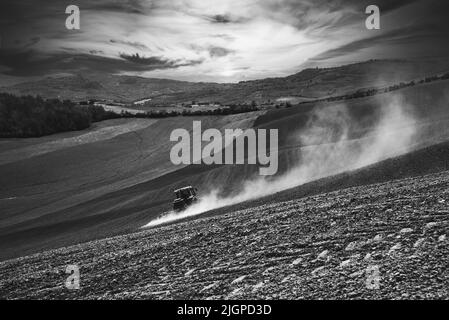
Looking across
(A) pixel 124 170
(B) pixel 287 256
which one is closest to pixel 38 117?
(A) pixel 124 170

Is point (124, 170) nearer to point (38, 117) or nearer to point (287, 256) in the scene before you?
point (38, 117)

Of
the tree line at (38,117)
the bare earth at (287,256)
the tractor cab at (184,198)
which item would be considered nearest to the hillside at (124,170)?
the tractor cab at (184,198)

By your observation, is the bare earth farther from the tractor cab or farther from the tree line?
the tree line

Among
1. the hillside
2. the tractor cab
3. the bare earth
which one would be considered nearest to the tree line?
the hillside

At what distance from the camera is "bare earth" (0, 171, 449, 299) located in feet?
40.5

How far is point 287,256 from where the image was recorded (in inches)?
615

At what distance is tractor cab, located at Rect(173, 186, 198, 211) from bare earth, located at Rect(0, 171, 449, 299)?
11481 mm

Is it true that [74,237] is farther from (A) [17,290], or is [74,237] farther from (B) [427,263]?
(B) [427,263]

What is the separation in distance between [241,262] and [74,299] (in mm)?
5837

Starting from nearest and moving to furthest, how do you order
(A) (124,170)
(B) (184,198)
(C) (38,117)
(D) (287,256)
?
1. (D) (287,256)
2. (B) (184,198)
3. (A) (124,170)
4. (C) (38,117)

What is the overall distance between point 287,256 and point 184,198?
79.7ft

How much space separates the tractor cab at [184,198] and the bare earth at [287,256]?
11.5 m

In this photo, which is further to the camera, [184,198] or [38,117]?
[38,117]
